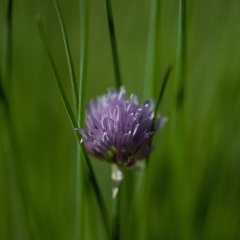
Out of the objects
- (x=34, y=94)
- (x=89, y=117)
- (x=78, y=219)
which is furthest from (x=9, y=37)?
(x=34, y=94)

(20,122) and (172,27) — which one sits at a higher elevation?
(172,27)

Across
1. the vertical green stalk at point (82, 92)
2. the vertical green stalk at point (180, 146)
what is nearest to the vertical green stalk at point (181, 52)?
the vertical green stalk at point (180, 146)

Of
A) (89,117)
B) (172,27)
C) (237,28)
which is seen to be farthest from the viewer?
(172,27)

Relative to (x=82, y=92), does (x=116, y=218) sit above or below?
below

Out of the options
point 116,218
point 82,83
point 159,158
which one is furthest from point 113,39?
point 159,158

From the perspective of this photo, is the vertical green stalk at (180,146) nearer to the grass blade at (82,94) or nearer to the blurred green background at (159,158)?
the blurred green background at (159,158)

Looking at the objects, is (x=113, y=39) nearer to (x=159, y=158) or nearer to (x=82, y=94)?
(x=82, y=94)

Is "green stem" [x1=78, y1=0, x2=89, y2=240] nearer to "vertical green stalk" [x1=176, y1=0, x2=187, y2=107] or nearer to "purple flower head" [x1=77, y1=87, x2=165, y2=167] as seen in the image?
"purple flower head" [x1=77, y1=87, x2=165, y2=167]

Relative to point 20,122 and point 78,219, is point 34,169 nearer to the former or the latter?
point 20,122
